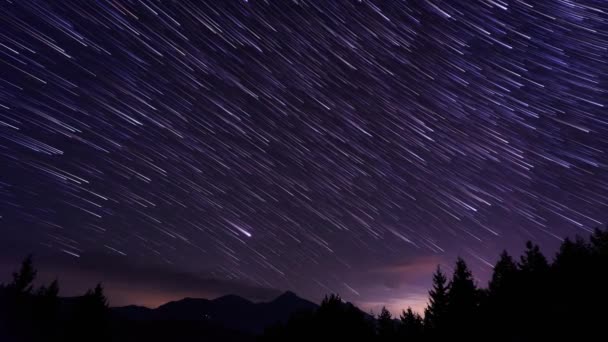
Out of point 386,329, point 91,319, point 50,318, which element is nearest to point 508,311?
point 386,329

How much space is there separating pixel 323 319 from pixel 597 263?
60.8ft

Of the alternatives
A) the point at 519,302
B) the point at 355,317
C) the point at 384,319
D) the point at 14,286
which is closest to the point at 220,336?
the point at 14,286

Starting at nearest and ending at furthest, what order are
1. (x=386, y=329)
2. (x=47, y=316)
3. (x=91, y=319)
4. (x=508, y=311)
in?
(x=508, y=311) < (x=91, y=319) < (x=386, y=329) < (x=47, y=316)

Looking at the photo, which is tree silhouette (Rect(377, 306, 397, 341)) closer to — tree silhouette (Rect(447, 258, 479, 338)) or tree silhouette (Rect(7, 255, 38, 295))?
tree silhouette (Rect(447, 258, 479, 338))

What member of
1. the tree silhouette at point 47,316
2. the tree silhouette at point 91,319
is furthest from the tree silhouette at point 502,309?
the tree silhouette at point 47,316

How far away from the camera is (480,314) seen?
26.6 meters

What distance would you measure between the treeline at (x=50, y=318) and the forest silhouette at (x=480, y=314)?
76 mm

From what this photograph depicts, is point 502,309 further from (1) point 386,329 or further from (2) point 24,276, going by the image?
(2) point 24,276

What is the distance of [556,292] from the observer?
77.4 feet

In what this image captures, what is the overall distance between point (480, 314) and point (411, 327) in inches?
396

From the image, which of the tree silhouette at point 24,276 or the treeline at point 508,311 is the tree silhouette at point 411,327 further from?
the tree silhouette at point 24,276

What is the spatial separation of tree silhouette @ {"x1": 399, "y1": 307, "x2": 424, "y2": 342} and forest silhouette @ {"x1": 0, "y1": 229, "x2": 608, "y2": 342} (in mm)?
97

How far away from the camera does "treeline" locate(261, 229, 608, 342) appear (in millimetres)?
19234

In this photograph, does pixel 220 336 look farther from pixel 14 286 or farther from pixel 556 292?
pixel 556 292
